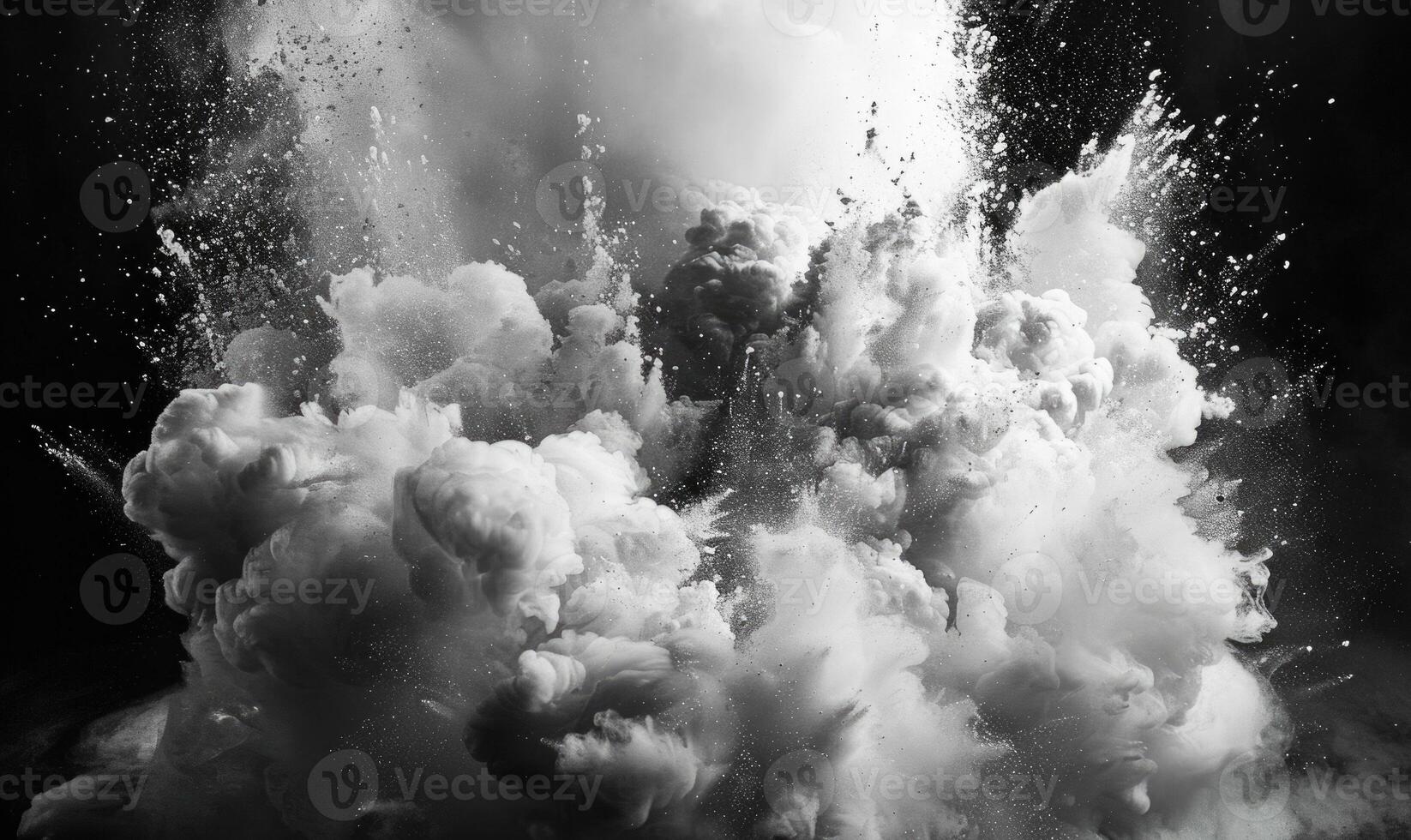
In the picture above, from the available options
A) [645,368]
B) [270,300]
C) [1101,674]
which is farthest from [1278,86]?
[270,300]

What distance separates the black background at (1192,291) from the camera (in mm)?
15719

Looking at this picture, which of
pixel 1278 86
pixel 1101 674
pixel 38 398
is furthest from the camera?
pixel 1101 674

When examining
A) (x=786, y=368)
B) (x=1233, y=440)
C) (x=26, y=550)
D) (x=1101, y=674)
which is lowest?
(x=26, y=550)

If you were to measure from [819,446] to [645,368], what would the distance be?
345cm

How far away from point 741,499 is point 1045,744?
22.6ft

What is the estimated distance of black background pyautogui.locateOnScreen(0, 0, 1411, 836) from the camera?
619 inches

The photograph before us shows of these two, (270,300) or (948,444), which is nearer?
(270,300)

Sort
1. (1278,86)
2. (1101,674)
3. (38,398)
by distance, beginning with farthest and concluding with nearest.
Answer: (1101,674) → (1278,86) → (38,398)

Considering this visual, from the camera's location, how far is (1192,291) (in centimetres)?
1833

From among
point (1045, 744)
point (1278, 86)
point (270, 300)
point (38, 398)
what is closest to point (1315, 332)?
point (1278, 86)

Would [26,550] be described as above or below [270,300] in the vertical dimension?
below

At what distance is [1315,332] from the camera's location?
709 inches

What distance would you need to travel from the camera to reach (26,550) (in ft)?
52.6

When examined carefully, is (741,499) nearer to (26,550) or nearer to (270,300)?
(270,300)
